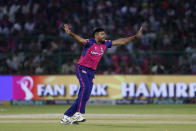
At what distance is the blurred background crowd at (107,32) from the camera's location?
70.6 feet

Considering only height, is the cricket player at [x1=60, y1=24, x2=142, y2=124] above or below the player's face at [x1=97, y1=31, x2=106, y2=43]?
below

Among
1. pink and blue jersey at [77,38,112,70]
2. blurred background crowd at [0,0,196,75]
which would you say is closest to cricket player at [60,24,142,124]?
pink and blue jersey at [77,38,112,70]

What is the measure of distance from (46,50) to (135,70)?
371cm

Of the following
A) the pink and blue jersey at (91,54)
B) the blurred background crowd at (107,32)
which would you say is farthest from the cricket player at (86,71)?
the blurred background crowd at (107,32)

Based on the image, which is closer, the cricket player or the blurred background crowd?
the cricket player

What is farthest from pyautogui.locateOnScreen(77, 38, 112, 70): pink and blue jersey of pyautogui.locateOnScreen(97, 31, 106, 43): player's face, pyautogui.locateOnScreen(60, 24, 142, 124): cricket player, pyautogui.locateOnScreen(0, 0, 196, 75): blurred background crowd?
pyautogui.locateOnScreen(0, 0, 196, 75): blurred background crowd

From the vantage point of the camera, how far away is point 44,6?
86.4 ft

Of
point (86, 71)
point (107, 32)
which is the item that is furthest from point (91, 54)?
point (107, 32)

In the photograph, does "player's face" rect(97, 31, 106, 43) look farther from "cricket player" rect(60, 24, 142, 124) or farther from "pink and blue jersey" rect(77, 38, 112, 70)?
"pink and blue jersey" rect(77, 38, 112, 70)

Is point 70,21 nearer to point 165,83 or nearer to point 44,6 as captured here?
point 44,6

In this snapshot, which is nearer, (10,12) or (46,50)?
(46,50)

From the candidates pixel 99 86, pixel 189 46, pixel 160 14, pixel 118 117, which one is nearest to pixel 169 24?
pixel 160 14

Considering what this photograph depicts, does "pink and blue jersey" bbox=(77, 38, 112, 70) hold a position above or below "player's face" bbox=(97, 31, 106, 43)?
below

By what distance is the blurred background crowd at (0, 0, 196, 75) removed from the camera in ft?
70.6
